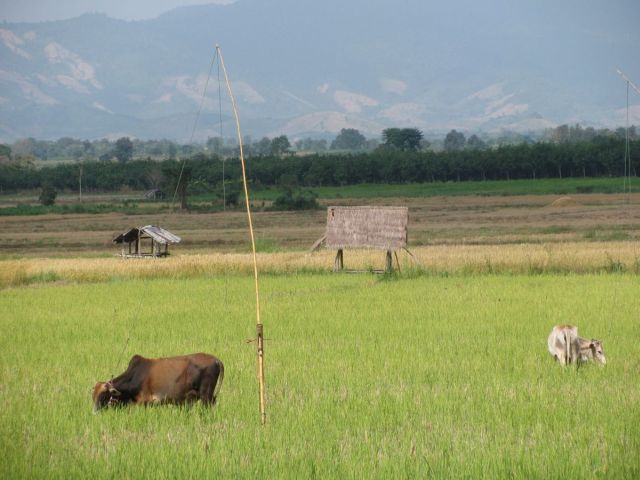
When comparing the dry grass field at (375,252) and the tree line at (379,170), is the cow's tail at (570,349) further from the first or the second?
the tree line at (379,170)

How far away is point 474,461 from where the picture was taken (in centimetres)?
627

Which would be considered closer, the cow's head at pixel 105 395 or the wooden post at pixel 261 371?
the wooden post at pixel 261 371

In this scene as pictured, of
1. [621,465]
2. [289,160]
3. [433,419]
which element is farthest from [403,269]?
[289,160]

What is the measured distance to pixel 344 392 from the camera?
8609 mm

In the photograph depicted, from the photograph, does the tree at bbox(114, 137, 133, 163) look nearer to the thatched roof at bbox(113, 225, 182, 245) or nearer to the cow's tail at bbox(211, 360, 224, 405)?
the thatched roof at bbox(113, 225, 182, 245)

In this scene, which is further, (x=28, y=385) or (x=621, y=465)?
(x=28, y=385)

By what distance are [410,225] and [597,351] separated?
118 feet

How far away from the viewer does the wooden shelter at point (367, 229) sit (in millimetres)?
23062

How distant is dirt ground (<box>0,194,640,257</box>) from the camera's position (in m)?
36.3

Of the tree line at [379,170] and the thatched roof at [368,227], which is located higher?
the tree line at [379,170]

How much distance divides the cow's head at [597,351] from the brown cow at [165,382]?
411 centimetres

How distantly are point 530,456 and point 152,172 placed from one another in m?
83.4

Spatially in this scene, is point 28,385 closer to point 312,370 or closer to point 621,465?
point 312,370

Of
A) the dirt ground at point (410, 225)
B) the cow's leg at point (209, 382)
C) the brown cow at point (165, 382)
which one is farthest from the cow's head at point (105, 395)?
the dirt ground at point (410, 225)
